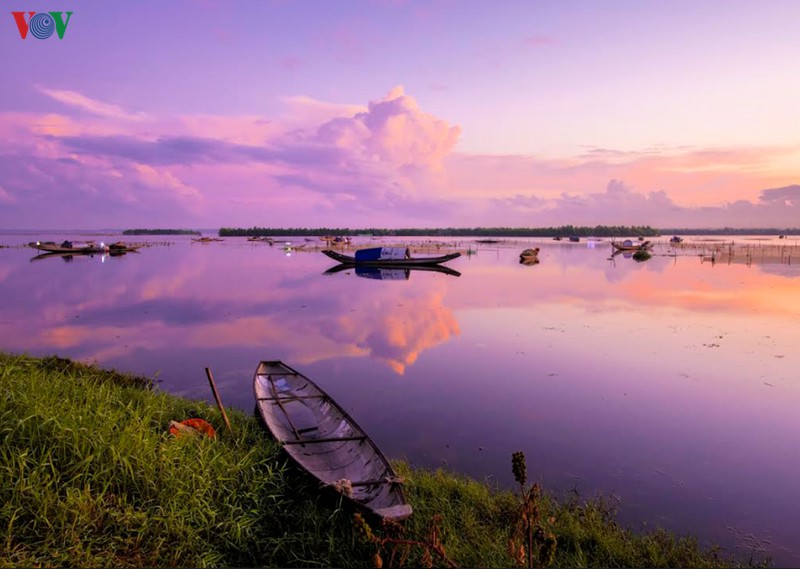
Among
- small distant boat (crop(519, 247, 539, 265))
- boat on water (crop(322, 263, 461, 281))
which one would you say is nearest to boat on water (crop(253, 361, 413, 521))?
boat on water (crop(322, 263, 461, 281))

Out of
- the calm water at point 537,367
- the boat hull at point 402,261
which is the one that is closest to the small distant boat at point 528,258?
the boat hull at point 402,261

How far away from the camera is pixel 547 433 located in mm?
9227

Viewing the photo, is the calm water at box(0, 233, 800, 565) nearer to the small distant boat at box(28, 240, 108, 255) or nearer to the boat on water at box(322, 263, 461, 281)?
the boat on water at box(322, 263, 461, 281)

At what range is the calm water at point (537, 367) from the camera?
7547 mm

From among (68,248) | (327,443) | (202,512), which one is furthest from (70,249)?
(202,512)

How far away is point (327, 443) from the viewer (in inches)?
282

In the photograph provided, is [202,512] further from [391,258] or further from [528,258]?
[528,258]

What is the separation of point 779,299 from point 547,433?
24781 mm

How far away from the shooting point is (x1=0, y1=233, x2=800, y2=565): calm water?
7547 mm

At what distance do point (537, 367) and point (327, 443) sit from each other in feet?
27.3

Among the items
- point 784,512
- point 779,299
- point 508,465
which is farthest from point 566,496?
point 779,299

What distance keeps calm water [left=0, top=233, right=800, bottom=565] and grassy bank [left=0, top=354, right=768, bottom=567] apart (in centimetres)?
113

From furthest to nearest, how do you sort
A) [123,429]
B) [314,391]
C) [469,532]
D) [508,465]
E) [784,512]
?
[314,391] < [508,465] < [784,512] < [123,429] < [469,532]

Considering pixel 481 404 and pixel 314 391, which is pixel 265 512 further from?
pixel 481 404
